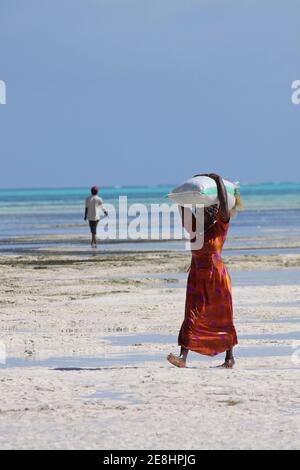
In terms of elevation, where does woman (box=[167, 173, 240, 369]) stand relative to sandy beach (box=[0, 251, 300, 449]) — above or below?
above

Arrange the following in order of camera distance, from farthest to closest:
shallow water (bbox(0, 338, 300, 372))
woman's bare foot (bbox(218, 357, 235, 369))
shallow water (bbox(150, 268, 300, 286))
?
shallow water (bbox(150, 268, 300, 286)), shallow water (bbox(0, 338, 300, 372)), woman's bare foot (bbox(218, 357, 235, 369))

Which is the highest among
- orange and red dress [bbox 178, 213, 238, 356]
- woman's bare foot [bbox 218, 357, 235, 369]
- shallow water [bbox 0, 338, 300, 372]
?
orange and red dress [bbox 178, 213, 238, 356]

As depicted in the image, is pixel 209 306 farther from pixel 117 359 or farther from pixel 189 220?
pixel 117 359

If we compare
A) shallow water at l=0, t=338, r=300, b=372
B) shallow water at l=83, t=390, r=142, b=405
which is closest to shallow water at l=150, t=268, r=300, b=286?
shallow water at l=0, t=338, r=300, b=372

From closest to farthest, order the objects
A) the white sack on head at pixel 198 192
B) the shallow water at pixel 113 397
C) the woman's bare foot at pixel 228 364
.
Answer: the shallow water at pixel 113 397 < the white sack on head at pixel 198 192 < the woman's bare foot at pixel 228 364

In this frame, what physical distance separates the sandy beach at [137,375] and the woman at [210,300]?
23cm

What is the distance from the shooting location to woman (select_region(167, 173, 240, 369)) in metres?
10.6

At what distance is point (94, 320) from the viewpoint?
1428 cm

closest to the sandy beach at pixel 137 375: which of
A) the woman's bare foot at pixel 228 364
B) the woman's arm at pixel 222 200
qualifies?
the woman's bare foot at pixel 228 364

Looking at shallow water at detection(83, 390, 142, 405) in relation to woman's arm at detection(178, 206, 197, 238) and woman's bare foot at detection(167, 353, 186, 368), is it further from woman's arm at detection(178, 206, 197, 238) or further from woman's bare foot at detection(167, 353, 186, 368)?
woman's arm at detection(178, 206, 197, 238)

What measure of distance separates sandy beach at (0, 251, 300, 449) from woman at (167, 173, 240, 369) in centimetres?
23

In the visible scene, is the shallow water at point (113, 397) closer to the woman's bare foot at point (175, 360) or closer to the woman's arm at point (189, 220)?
Result: the woman's bare foot at point (175, 360)

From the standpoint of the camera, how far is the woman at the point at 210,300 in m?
10.6

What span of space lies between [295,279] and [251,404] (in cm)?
1104
